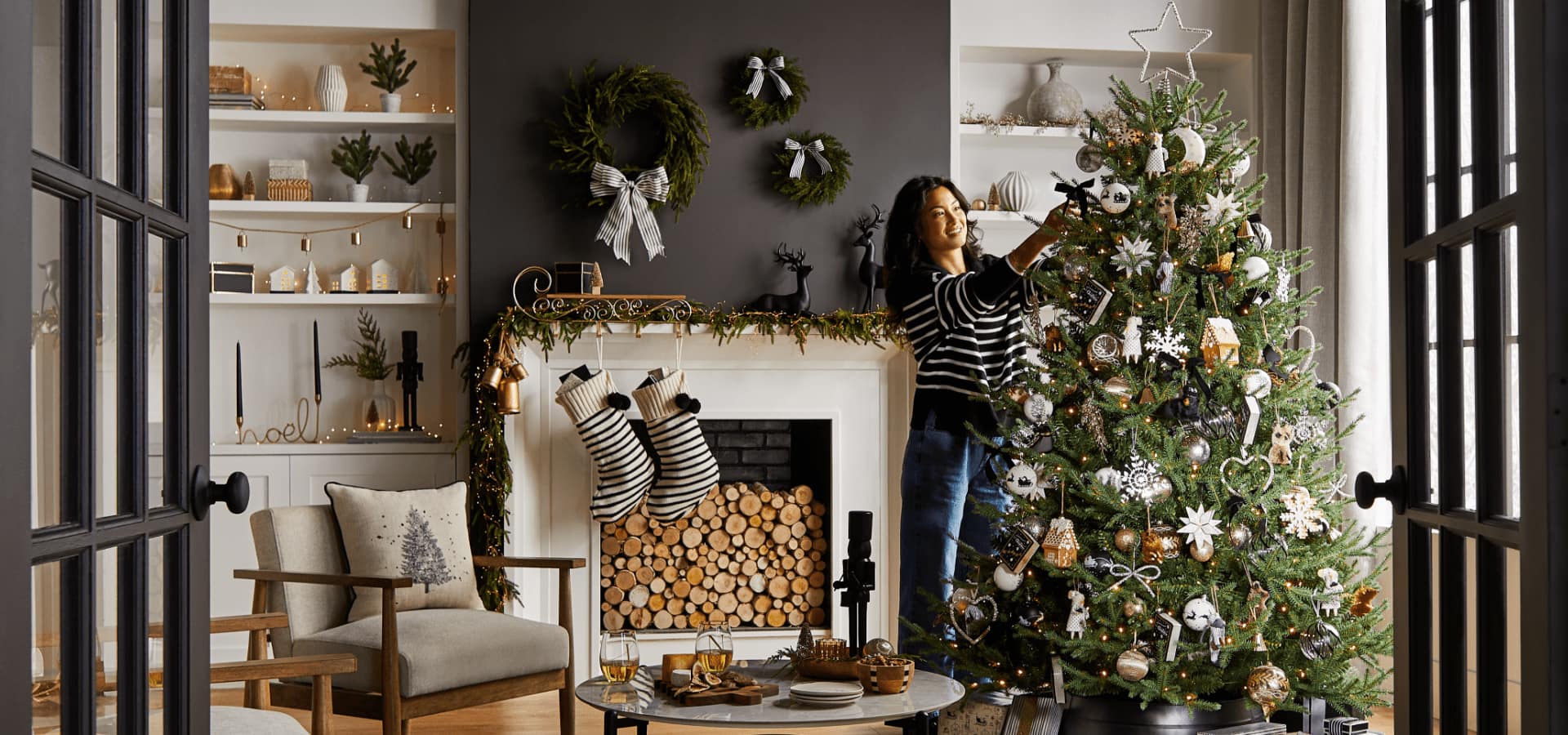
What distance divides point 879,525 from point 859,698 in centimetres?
223

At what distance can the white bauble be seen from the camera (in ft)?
9.11

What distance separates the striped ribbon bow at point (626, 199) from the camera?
452cm

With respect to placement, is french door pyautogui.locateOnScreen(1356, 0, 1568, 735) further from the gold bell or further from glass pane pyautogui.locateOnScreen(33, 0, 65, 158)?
the gold bell

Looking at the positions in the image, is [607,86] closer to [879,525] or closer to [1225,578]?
[879,525]

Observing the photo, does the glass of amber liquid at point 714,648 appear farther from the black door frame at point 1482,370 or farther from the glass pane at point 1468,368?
the glass pane at point 1468,368

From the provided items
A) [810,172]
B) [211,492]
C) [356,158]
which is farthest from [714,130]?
[211,492]

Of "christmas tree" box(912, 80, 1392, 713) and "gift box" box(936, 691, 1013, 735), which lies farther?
"gift box" box(936, 691, 1013, 735)

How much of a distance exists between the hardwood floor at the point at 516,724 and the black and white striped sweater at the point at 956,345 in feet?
3.53

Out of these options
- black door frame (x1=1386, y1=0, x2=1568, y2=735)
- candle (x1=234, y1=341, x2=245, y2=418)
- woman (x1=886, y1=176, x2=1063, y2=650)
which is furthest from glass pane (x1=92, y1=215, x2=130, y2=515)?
candle (x1=234, y1=341, x2=245, y2=418)

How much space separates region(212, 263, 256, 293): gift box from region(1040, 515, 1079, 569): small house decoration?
127 inches

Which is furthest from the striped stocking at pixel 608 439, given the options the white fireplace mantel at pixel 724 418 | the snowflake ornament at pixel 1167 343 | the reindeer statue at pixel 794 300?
the snowflake ornament at pixel 1167 343

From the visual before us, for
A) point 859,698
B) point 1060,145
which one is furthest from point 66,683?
point 1060,145

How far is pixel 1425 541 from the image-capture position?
4.57 ft

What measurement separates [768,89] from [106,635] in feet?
12.4
